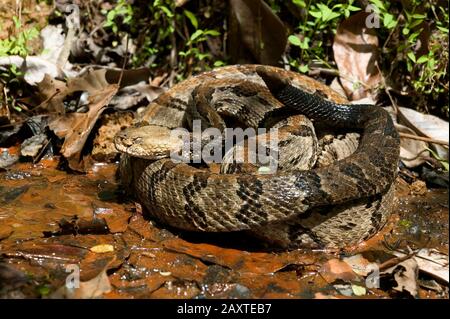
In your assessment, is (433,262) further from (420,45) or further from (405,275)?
(420,45)

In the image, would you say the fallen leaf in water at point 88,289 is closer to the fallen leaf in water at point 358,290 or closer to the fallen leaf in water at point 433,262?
the fallen leaf in water at point 358,290

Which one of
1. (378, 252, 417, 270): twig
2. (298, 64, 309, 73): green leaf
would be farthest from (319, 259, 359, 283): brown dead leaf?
(298, 64, 309, 73): green leaf

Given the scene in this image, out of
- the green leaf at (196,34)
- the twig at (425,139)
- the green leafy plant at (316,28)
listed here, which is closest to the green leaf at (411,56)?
the green leafy plant at (316,28)

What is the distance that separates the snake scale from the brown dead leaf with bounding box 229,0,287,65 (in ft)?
3.93

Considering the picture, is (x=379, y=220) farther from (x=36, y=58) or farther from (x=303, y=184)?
(x=36, y=58)

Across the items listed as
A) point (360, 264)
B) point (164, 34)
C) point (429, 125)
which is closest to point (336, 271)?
point (360, 264)

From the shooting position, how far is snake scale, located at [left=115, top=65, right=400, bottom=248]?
197 inches

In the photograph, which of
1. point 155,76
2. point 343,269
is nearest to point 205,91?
point 155,76

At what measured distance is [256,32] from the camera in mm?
7441

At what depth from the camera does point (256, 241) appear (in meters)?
5.41

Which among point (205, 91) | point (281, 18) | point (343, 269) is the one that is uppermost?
point (281, 18)

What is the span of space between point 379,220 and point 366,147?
0.69 m

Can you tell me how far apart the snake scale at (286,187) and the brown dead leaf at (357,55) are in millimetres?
1013

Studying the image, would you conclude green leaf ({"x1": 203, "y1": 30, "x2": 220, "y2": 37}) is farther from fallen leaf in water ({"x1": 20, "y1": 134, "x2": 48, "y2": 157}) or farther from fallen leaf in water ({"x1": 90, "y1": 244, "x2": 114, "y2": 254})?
fallen leaf in water ({"x1": 90, "y1": 244, "x2": 114, "y2": 254})
